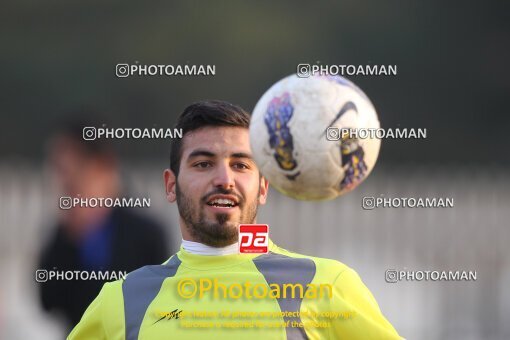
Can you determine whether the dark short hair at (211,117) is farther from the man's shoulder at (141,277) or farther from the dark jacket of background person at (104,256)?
the dark jacket of background person at (104,256)

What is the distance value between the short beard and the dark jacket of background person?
5.47ft

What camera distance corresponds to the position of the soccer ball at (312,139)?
3172 mm

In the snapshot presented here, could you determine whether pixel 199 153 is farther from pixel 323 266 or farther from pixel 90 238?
pixel 90 238

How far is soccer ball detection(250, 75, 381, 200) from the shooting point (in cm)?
317

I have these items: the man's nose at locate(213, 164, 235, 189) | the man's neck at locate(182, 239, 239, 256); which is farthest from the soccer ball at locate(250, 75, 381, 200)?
the man's neck at locate(182, 239, 239, 256)

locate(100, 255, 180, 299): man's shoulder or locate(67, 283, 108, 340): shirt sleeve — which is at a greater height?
locate(100, 255, 180, 299): man's shoulder

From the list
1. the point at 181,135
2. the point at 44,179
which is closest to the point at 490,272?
the point at 181,135

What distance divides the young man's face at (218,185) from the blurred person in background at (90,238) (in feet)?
5.63

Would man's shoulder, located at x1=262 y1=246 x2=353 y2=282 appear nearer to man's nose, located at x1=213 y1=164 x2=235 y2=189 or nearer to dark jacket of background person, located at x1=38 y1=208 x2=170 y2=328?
man's nose, located at x1=213 y1=164 x2=235 y2=189

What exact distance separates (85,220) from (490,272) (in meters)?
2.79

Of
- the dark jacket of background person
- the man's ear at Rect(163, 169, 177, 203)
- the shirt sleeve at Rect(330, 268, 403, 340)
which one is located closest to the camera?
the shirt sleeve at Rect(330, 268, 403, 340)

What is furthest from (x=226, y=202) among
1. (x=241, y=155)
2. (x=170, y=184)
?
(x=170, y=184)

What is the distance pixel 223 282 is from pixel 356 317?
2.16 feet

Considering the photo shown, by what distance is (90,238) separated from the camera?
5.68 m
